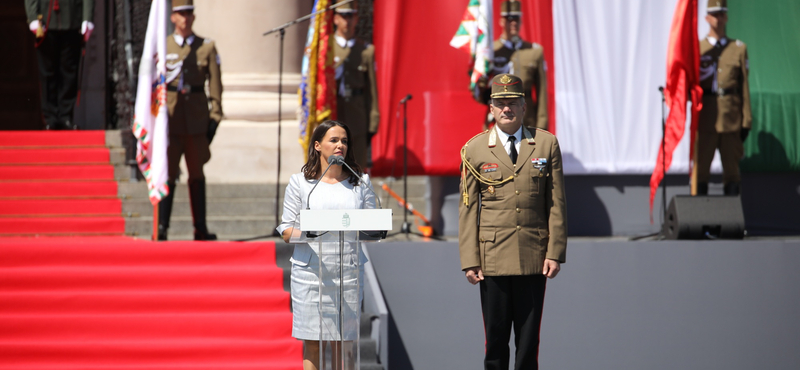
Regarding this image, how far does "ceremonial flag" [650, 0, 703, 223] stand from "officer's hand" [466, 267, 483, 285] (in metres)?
2.84

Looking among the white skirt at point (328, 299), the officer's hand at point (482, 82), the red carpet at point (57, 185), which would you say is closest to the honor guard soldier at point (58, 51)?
the red carpet at point (57, 185)

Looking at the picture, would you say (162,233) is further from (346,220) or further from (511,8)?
(346,220)

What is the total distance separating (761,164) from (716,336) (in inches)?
89.3

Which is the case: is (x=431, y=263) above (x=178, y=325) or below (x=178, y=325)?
above

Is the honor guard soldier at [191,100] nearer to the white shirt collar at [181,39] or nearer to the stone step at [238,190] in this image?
the white shirt collar at [181,39]

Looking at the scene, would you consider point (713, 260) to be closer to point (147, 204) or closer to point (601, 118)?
point (601, 118)

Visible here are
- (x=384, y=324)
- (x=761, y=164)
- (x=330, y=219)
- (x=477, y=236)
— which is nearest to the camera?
(x=330, y=219)

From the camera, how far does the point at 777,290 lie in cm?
546

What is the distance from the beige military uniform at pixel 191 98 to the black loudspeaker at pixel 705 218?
344cm

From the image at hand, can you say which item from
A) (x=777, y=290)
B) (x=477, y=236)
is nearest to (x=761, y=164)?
(x=777, y=290)

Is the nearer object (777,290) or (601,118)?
(777,290)

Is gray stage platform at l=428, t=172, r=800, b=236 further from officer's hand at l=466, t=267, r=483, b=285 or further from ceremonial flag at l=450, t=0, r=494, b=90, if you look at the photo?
officer's hand at l=466, t=267, r=483, b=285

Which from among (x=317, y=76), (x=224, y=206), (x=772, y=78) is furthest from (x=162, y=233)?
(x=772, y=78)

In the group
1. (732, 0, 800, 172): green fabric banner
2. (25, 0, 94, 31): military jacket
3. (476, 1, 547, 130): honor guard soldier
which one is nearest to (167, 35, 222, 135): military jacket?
(25, 0, 94, 31): military jacket
